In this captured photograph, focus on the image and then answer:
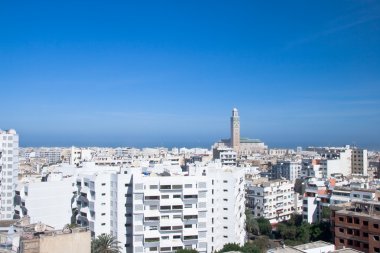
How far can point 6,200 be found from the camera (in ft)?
161

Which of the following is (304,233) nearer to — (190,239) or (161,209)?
(190,239)

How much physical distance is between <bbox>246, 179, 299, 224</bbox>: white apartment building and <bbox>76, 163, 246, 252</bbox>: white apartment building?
1402 centimetres

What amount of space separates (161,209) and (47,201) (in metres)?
13.4

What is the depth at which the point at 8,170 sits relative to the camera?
167ft

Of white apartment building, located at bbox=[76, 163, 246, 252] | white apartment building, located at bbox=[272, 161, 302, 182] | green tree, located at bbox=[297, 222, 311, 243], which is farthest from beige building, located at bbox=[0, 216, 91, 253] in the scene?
white apartment building, located at bbox=[272, 161, 302, 182]

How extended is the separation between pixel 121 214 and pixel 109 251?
6.15 meters

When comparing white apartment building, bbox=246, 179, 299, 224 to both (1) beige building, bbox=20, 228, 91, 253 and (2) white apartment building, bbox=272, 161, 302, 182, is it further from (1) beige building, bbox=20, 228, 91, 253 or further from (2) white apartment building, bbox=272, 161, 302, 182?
(1) beige building, bbox=20, 228, 91, 253

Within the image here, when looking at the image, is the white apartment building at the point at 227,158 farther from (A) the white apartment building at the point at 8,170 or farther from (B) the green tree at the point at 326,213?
(A) the white apartment building at the point at 8,170

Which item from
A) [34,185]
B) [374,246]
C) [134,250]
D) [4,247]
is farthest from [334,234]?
[34,185]

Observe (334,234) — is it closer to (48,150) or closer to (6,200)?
(6,200)

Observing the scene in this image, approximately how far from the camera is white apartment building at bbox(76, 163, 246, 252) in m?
37.9

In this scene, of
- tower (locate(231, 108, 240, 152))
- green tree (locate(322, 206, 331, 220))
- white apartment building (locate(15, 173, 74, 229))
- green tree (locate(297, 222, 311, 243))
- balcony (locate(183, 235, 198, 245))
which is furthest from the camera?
tower (locate(231, 108, 240, 152))

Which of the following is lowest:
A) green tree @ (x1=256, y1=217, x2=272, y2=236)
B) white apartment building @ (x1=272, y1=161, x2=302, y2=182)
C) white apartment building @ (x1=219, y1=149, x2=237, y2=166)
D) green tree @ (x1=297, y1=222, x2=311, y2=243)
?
green tree @ (x1=256, y1=217, x2=272, y2=236)

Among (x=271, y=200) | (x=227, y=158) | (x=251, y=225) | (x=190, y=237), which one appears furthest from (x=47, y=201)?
(x=227, y=158)
